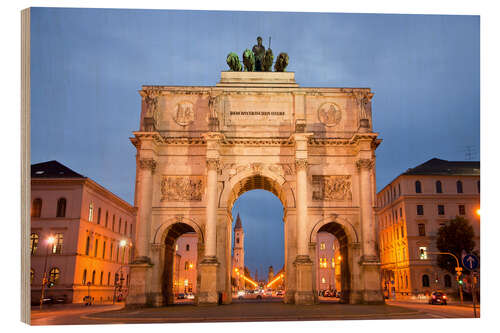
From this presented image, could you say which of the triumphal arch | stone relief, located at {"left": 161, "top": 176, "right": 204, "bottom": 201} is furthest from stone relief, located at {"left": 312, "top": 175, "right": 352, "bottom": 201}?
stone relief, located at {"left": 161, "top": 176, "right": 204, "bottom": 201}

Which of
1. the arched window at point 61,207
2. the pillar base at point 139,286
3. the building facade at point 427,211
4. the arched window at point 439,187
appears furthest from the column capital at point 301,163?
the arched window at point 439,187

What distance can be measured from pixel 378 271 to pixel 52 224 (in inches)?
996

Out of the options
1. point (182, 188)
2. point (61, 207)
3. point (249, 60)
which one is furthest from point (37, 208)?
point (249, 60)

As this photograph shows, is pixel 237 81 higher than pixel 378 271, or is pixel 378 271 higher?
pixel 237 81

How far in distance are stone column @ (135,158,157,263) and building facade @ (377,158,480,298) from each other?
27684 mm

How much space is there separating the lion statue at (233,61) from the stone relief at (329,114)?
649cm

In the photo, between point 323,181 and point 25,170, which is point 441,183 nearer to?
point 323,181

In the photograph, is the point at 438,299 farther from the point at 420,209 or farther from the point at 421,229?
the point at 420,209

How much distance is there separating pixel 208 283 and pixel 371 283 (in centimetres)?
908

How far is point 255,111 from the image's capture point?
30266 millimetres

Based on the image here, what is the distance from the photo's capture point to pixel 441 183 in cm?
4859

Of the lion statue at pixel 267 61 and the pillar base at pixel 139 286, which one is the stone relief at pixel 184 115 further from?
the pillar base at pixel 139 286

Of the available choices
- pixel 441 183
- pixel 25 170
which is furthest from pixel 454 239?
pixel 25 170

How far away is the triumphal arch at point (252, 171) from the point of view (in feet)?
91.4
